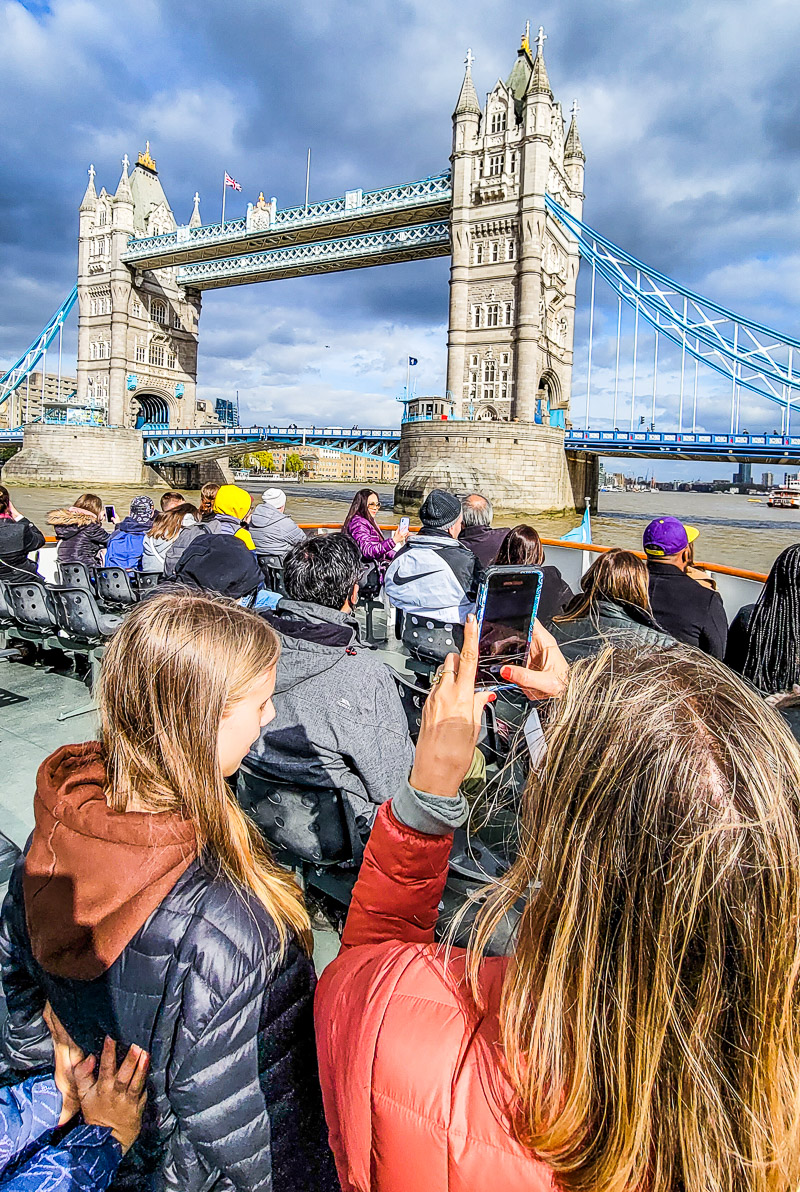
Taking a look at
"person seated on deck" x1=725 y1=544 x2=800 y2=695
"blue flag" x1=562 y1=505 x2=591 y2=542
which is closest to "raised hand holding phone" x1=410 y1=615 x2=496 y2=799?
"person seated on deck" x1=725 y1=544 x2=800 y2=695

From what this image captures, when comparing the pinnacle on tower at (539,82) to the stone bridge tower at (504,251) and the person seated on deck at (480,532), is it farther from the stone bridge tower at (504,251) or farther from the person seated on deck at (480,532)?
the person seated on deck at (480,532)

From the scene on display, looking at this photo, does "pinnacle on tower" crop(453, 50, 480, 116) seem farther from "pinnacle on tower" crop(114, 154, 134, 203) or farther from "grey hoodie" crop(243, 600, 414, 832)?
"grey hoodie" crop(243, 600, 414, 832)

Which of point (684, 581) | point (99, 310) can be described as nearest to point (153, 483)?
point (99, 310)

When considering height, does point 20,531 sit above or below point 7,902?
above

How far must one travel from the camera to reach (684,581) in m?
3.03

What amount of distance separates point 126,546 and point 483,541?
2.66 meters

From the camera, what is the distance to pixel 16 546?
471 centimetres

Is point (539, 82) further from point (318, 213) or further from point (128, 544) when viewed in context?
point (128, 544)

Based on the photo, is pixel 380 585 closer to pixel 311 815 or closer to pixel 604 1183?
Answer: pixel 311 815

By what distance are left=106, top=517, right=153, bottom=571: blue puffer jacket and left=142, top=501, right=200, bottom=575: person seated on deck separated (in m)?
0.08

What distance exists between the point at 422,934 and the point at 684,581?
2.45 metres

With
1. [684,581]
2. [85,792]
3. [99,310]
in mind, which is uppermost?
[99,310]

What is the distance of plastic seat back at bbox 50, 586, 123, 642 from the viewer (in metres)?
4.15

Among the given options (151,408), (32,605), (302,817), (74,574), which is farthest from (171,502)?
(151,408)
